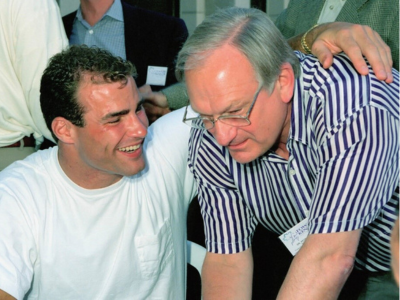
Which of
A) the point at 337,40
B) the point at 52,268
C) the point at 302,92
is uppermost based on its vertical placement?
the point at 337,40

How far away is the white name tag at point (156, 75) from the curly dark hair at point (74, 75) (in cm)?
69

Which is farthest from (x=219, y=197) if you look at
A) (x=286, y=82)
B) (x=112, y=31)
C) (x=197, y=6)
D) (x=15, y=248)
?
(x=197, y=6)

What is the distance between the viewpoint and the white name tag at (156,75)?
2963mm

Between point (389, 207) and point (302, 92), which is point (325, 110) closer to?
point (302, 92)

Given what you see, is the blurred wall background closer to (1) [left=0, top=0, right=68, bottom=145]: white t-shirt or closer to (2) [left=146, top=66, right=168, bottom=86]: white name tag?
(2) [left=146, top=66, right=168, bottom=86]: white name tag

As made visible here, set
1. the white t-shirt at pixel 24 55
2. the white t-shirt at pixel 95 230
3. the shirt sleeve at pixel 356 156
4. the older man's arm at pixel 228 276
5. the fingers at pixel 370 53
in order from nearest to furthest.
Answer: the shirt sleeve at pixel 356 156, the fingers at pixel 370 53, the older man's arm at pixel 228 276, the white t-shirt at pixel 95 230, the white t-shirt at pixel 24 55

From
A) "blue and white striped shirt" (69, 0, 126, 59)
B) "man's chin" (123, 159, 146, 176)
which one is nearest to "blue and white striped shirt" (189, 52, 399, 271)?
"man's chin" (123, 159, 146, 176)

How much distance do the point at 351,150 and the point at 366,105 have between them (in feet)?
0.38

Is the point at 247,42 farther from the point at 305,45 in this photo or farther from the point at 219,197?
the point at 219,197

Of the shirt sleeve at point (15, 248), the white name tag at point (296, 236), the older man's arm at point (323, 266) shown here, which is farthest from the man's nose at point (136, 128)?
the older man's arm at point (323, 266)

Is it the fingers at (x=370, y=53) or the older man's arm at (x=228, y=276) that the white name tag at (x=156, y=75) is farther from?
the fingers at (x=370, y=53)

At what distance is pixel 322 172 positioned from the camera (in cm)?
158

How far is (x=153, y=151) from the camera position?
2365 millimetres

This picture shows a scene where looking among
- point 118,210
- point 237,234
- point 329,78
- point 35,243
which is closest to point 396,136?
point 329,78
